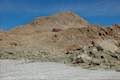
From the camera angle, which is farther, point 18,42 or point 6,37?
point 6,37

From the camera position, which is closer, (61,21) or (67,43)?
(67,43)

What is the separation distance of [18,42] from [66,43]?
567 centimetres

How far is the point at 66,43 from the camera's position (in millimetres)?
40344

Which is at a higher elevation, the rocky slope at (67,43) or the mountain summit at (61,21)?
the mountain summit at (61,21)

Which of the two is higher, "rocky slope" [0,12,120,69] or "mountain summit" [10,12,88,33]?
"mountain summit" [10,12,88,33]

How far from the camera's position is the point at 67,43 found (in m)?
40.4

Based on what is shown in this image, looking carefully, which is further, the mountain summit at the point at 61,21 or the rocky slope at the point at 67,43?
the mountain summit at the point at 61,21

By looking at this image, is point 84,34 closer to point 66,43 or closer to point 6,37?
point 66,43

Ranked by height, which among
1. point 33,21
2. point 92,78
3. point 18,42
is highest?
point 33,21

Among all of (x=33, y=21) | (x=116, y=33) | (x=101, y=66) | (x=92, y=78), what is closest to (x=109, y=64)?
(x=101, y=66)

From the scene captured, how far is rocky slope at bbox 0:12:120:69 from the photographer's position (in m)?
21.8

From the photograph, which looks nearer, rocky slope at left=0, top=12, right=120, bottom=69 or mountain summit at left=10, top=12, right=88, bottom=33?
rocky slope at left=0, top=12, right=120, bottom=69

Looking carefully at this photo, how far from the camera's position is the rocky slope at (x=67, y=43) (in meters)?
21.8

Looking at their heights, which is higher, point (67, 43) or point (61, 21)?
point (61, 21)
